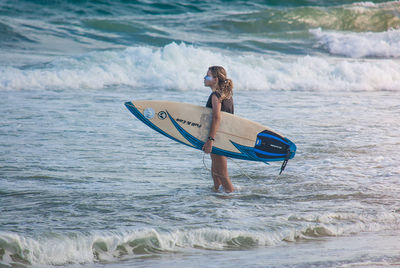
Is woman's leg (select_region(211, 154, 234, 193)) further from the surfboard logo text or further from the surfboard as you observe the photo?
the surfboard logo text

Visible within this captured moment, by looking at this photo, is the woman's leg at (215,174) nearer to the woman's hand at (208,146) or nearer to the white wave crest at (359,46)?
the woman's hand at (208,146)

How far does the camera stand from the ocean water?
3.89 metres

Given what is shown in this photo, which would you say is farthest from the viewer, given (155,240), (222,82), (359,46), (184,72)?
(359,46)

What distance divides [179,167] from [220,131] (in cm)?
107

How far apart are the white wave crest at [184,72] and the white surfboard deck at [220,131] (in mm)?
6620

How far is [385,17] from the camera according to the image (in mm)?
23750

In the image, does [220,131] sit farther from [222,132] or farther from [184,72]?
[184,72]

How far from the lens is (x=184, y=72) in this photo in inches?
519

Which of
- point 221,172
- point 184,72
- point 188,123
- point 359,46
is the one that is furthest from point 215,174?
point 359,46

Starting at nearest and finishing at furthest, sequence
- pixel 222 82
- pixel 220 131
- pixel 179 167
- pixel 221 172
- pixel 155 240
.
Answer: pixel 155 240 < pixel 222 82 < pixel 221 172 < pixel 220 131 < pixel 179 167

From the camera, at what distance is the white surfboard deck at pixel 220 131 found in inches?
211

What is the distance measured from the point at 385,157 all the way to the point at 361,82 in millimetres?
7496

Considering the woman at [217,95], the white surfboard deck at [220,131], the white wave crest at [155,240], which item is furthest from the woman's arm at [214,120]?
the white wave crest at [155,240]

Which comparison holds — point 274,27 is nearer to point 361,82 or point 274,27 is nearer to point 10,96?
point 361,82
